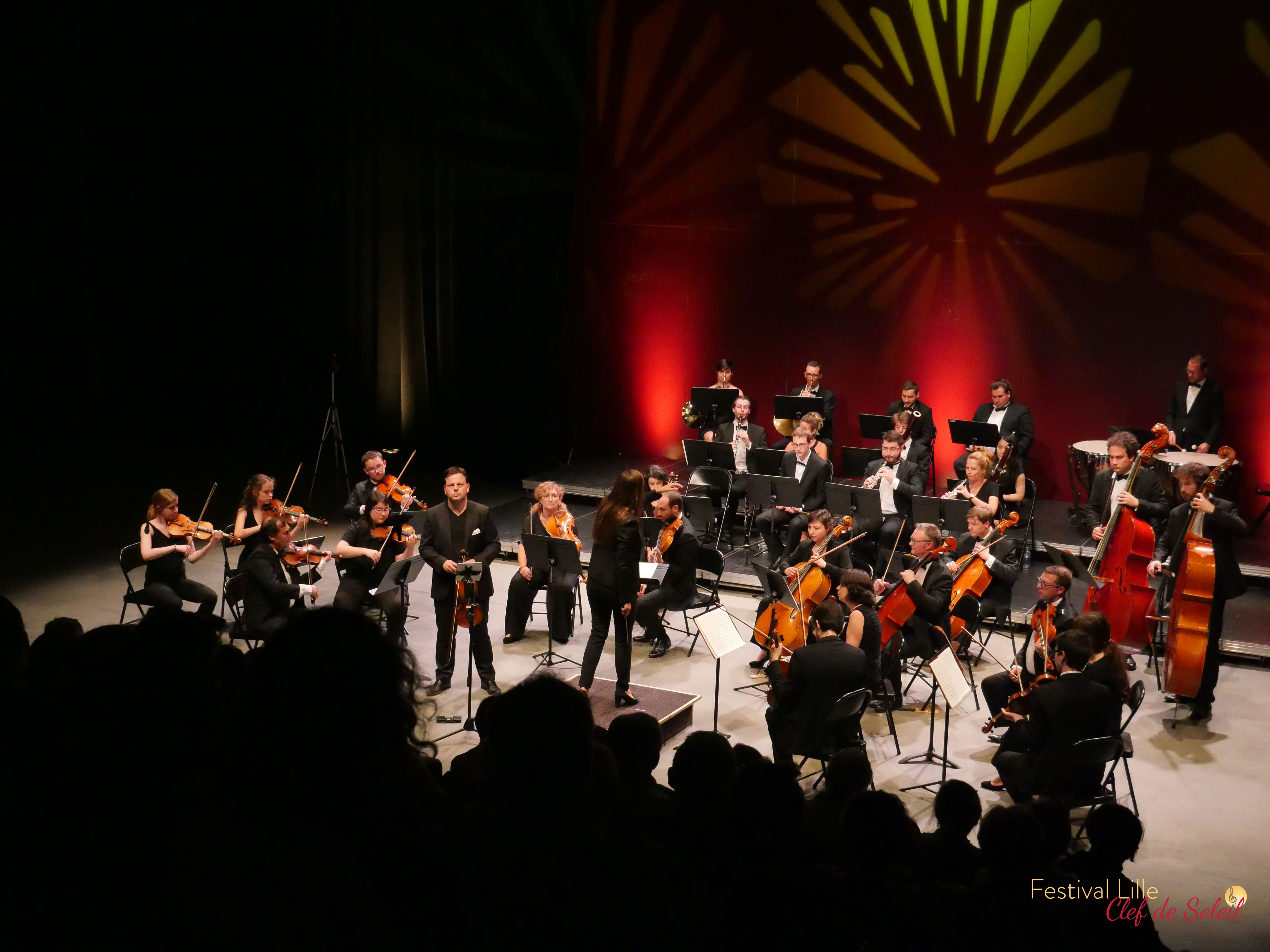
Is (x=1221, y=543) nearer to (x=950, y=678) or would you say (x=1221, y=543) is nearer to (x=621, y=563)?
(x=950, y=678)

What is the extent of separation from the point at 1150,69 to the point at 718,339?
5.10m

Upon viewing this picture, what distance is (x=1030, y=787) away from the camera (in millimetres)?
5551

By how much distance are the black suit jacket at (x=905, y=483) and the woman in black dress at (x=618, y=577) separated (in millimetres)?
3046

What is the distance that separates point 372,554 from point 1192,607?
5.22 m

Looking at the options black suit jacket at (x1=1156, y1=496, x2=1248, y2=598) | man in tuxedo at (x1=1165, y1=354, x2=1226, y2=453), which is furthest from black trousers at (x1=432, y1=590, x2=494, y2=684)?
man in tuxedo at (x1=1165, y1=354, x2=1226, y2=453)

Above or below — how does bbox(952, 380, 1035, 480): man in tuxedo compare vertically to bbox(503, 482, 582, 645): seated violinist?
above

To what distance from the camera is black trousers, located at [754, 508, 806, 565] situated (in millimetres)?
9664

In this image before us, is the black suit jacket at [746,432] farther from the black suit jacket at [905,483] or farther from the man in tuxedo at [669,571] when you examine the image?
the man in tuxedo at [669,571]

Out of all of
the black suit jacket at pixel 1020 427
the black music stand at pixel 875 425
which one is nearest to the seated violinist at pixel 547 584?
the black music stand at pixel 875 425

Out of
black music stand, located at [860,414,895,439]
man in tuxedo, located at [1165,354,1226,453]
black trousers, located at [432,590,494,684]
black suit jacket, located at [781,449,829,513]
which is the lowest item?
black trousers, located at [432,590,494,684]

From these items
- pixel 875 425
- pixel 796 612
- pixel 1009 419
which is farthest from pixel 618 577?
pixel 1009 419

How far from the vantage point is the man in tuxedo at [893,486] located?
9266mm

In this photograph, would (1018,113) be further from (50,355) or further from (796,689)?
(50,355)

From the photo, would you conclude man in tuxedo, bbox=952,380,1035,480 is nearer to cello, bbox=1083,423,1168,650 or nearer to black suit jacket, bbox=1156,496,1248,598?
cello, bbox=1083,423,1168,650
